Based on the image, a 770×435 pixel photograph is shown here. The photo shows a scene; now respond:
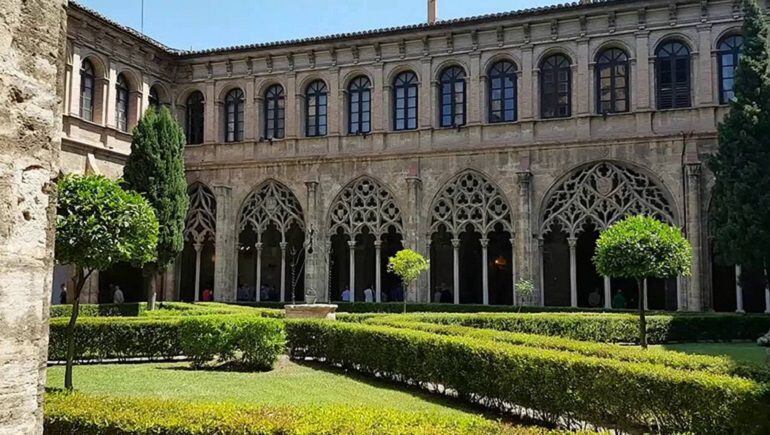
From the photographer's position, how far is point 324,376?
37.4ft

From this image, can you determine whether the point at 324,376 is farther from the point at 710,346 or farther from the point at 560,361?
the point at 710,346

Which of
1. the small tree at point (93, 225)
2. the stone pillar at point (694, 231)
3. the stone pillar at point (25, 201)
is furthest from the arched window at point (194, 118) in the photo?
the stone pillar at point (25, 201)

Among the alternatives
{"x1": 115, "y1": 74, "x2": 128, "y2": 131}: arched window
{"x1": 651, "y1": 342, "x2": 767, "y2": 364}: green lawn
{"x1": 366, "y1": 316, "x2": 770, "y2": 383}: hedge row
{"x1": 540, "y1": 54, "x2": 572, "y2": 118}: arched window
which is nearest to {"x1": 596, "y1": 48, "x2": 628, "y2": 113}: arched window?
{"x1": 540, "y1": 54, "x2": 572, "y2": 118}: arched window

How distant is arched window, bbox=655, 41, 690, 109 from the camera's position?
2095 centimetres

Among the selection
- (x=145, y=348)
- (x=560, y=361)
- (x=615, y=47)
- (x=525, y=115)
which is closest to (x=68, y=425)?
(x=560, y=361)

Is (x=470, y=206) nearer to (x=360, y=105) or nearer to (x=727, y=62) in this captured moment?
(x=360, y=105)

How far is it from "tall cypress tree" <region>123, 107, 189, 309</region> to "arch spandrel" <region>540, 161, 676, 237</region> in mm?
11555

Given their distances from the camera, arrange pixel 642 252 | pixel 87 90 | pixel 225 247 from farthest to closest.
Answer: pixel 225 247, pixel 87 90, pixel 642 252

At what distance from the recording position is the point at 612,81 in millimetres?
21719

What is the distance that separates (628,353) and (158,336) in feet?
28.8

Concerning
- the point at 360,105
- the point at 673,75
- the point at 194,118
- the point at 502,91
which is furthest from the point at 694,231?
the point at 194,118

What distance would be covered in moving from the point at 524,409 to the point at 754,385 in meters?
3.26

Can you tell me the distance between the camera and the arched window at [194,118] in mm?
26531

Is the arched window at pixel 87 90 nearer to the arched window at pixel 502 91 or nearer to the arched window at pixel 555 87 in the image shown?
the arched window at pixel 502 91
